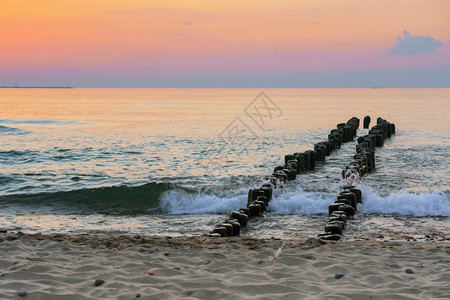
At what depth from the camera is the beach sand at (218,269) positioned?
5.27m

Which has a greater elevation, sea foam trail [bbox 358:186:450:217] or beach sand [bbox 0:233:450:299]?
beach sand [bbox 0:233:450:299]

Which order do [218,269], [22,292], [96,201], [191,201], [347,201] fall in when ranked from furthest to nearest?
[96,201]
[191,201]
[347,201]
[218,269]
[22,292]

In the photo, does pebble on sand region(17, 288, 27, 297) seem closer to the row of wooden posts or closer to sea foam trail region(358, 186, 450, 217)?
the row of wooden posts

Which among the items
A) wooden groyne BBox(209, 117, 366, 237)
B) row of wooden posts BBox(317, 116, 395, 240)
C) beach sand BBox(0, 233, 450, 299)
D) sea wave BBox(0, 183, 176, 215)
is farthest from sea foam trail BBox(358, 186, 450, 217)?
sea wave BBox(0, 183, 176, 215)

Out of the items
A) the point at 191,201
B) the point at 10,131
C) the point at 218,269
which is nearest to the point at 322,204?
the point at 191,201

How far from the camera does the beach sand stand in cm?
527

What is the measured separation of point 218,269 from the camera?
6137 millimetres

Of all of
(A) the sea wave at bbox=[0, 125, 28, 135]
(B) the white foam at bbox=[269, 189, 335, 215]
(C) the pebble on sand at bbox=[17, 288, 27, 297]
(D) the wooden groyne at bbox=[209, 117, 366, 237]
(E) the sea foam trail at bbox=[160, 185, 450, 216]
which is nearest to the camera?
(C) the pebble on sand at bbox=[17, 288, 27, 297]

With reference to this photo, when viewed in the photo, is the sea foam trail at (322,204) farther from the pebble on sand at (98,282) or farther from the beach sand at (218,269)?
the pebble on sand at (98,282)

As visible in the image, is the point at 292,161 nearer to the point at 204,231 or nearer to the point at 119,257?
the point at 204,231

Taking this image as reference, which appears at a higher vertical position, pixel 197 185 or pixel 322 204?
pixel 322 204

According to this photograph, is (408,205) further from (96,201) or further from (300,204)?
(96,201)

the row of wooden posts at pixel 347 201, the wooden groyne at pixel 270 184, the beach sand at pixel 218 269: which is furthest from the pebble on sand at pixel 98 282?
the row of wooden posts at pixel 347 201

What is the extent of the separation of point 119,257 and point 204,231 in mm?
3316
